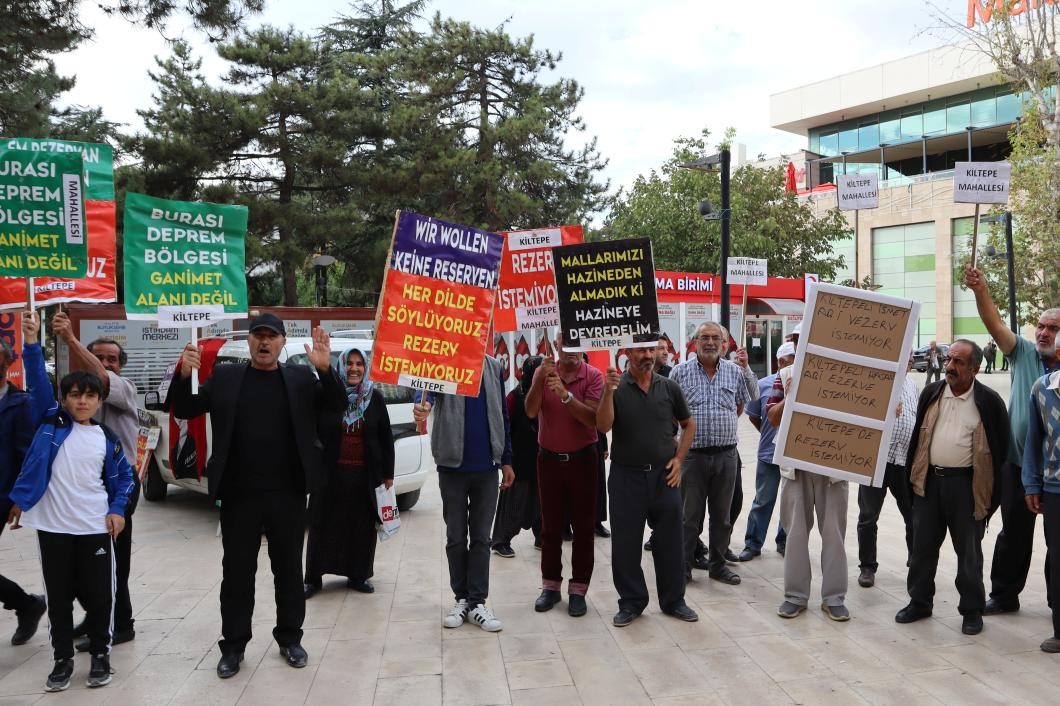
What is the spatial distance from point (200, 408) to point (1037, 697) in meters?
4.62

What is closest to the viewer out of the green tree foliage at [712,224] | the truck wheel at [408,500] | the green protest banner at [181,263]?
the green protest banner at [181,263]

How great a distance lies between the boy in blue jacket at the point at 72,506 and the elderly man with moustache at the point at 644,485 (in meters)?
2.95

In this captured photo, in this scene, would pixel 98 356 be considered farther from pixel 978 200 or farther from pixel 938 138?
pixel 938 138

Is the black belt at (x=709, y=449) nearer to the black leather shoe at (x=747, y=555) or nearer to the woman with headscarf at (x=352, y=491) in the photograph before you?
the black leather shoe at (x=747, y=555)

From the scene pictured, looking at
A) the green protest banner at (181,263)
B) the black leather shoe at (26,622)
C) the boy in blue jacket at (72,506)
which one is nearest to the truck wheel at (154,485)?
the green protest banner at (181,263)

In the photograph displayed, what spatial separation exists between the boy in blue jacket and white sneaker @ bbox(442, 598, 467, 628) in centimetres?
200

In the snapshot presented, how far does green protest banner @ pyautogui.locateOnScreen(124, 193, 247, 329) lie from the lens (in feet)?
21.7

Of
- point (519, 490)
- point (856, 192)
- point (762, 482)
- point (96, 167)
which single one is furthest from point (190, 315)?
point (856, 192)

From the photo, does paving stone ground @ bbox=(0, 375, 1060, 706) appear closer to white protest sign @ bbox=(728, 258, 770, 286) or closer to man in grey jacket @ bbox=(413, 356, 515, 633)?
man in grey jacket @ bbox=(413, 356, 515, 633)

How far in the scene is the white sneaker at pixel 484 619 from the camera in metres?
5.83

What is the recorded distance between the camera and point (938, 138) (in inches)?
2112

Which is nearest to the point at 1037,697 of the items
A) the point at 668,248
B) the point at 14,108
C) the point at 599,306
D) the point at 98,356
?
the point at 599,306

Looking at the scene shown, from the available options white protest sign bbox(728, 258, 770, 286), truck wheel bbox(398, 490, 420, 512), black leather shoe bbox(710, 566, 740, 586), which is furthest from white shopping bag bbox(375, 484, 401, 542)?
white protest sign bbox(728, 258, 770, 286)

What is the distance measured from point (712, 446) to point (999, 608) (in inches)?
85.7
